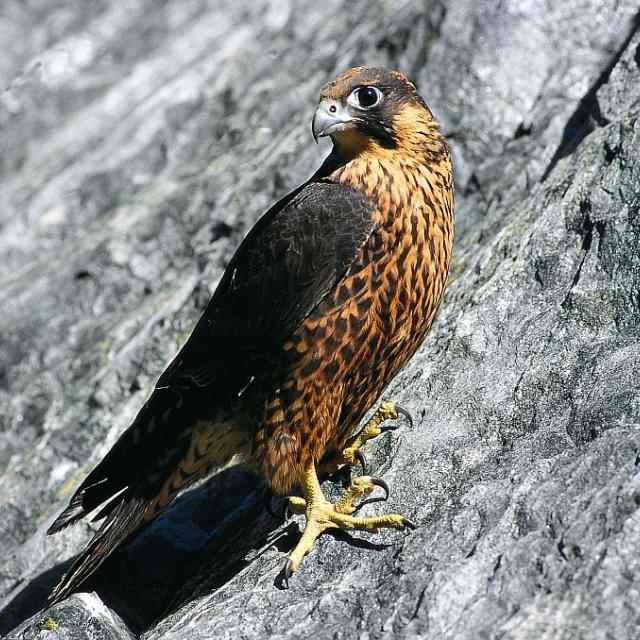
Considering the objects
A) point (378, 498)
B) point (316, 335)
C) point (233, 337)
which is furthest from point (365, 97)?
point (378, 498)

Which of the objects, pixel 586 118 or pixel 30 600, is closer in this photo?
pixel 30 600

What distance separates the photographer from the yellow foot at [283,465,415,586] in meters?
3.66

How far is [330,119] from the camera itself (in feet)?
13.2

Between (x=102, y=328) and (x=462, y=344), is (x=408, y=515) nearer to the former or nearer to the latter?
(x=462, y=344)

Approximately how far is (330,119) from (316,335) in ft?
3.07

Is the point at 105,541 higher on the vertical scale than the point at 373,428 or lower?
higher

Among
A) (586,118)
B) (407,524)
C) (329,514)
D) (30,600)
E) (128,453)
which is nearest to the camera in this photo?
(407,524)

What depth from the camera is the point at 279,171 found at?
6.04 m

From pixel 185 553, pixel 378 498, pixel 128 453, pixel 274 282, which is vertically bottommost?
pixel 185 553

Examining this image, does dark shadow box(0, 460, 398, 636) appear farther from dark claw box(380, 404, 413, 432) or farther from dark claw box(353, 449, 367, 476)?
dark claw box(380, 404, 413, 432)

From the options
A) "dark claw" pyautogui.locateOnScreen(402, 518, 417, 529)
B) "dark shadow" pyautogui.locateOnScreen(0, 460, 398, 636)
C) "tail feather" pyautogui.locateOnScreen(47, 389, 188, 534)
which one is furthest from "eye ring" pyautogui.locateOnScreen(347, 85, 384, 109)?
"dark claw" pyautogui.locateOnScreen(402, 518, 417, 529)

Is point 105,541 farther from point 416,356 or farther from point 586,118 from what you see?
point 586,118

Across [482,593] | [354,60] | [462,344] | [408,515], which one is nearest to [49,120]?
[354,60]

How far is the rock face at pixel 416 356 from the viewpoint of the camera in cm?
310
